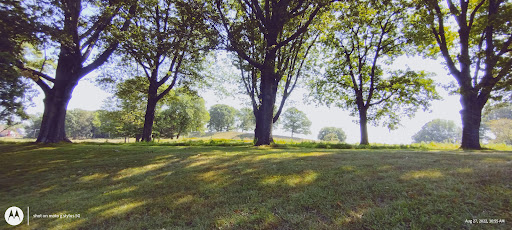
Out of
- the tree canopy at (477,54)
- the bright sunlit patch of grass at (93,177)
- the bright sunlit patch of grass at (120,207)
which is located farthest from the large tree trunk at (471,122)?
the bright sunlit patch of grass at (93,177)

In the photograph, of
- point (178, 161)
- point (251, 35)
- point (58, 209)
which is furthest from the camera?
point (251, 35)

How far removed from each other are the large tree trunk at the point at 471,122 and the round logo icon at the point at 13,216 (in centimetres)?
1884

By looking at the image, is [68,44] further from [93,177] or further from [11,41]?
[93,177]

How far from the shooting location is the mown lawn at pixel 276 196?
111 inches

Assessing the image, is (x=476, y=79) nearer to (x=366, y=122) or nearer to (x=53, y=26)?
(x=366, y=122)

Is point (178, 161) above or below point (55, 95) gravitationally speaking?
below

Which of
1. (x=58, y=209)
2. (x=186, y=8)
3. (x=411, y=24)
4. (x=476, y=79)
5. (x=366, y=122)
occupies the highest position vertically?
(x=411, y=24)

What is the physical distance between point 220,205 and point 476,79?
17.4 metres

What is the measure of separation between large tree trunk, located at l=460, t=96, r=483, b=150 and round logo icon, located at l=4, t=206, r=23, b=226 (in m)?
18.8

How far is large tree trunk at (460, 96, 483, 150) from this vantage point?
12130mm

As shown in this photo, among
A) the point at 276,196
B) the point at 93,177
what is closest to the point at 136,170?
the point at 93,177

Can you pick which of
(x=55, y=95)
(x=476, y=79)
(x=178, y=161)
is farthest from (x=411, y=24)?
(x=55, y=95)

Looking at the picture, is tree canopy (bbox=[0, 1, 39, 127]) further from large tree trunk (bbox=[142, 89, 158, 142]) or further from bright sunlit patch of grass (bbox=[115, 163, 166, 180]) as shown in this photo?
large tree trunk (bbox=[142, 89, 158, 142])

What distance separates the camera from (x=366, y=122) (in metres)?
18.4
